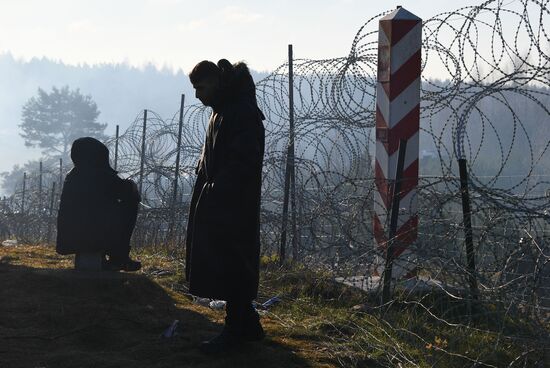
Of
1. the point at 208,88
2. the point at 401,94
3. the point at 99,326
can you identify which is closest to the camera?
the point at 208,88

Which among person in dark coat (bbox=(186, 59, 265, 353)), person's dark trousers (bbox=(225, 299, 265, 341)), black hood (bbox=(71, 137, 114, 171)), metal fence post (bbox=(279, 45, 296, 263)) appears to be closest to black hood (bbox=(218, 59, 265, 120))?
person in dark coat (bbox=(186, 59, 265, 353))

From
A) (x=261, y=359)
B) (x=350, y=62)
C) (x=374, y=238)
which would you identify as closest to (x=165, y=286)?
(x=374, y=238)

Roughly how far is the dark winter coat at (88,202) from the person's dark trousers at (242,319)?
2.54 m

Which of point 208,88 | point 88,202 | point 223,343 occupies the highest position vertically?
point 208,88

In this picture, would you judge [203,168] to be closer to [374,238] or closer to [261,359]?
[261,359]

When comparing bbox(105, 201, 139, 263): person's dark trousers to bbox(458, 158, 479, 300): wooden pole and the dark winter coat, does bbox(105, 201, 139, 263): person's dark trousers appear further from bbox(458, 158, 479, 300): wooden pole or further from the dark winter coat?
bbox(458, 158, 479, 300): wooden pole

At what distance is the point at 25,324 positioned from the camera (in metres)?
6.16

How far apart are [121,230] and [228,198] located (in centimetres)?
284

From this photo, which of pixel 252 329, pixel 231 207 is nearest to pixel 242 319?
pixel 252 329

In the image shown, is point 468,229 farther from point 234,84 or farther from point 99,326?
point 99,326

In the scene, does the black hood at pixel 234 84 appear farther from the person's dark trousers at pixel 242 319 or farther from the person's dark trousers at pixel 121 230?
the person's dark trousers at pixel 121 230

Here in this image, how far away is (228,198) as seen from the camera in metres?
5.08

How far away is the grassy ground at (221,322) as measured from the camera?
5.11 metres

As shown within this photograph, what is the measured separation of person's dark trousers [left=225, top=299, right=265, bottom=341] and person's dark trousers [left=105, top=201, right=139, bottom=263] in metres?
2.56
